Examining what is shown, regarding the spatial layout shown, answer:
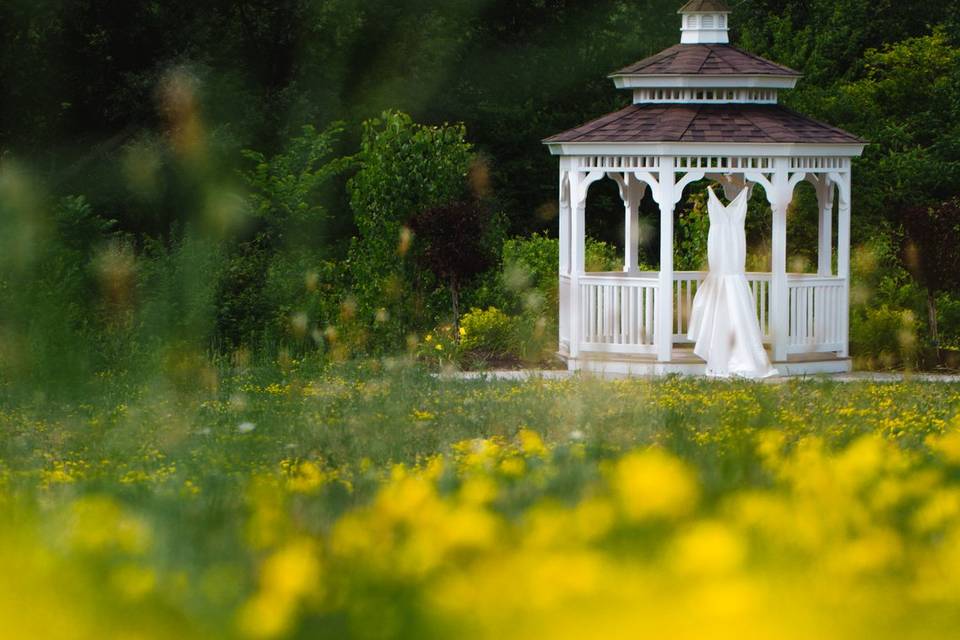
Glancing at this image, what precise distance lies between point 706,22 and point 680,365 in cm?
368

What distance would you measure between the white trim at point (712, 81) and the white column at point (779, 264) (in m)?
1.03

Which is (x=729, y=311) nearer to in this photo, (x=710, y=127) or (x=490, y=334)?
(x=710, y=127)

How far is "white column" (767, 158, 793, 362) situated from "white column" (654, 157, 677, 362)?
0.94 meters

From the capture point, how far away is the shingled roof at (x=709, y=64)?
47.8 ft

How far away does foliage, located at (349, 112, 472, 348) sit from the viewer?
53.9 ft

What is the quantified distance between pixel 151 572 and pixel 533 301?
1164 cm

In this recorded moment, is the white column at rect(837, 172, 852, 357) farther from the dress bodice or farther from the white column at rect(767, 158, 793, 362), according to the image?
the dress bodice

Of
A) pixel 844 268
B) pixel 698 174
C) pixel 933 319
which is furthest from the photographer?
pixel 933 319

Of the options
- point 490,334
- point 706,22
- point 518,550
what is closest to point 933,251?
point 706,22

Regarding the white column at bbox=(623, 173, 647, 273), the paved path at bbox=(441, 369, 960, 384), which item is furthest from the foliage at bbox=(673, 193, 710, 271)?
the paved path at bbox=(441, 369, 960, 384)

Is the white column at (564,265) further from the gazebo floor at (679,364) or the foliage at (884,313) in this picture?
the foliage at (884,313)

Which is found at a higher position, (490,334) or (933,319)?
(933,319)

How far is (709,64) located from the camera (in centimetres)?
1469

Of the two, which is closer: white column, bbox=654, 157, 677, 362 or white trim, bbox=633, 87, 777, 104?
white column, bbox=654, 157, 677, 362
